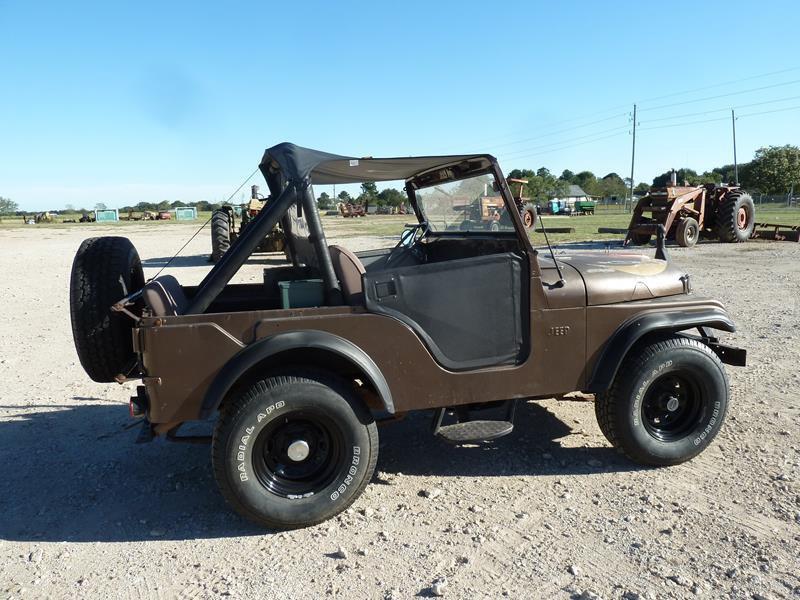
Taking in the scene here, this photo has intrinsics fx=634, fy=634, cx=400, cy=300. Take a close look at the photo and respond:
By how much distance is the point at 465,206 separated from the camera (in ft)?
14.7

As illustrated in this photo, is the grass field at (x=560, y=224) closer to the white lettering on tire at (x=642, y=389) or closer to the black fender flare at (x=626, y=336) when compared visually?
the black fender flare at (x=626, y=336)

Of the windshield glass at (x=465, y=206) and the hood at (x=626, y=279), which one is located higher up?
the windshield glass at (x=465, y=206)

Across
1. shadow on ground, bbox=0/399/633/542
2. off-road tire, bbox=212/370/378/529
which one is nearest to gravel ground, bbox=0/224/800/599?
shadow on ground, bbox=0/399/633/542

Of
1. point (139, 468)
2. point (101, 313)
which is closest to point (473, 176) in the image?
point (101, 313)

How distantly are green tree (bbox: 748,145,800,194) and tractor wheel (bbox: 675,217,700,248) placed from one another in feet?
153

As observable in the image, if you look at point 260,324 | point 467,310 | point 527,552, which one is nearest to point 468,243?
point 467,310

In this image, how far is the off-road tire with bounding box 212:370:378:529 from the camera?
10.6 feet

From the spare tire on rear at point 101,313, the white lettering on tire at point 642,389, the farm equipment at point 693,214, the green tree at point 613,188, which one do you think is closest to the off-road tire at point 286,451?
the spare tire on rear at point 101,313

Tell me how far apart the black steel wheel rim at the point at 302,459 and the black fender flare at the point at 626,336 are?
156 centimetres

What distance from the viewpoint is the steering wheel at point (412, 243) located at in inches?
191

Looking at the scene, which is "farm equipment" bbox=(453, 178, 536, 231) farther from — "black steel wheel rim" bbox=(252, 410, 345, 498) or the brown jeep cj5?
"black steel wheel rim" bbox=(252, 410, 345, 498)

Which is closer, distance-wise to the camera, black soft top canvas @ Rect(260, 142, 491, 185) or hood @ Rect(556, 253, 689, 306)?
black soft top canvas @ Rect(260, 142, 491, 185)

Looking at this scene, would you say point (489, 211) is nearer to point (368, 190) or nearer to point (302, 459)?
point (368, 190)

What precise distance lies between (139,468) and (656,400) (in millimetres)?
3339
